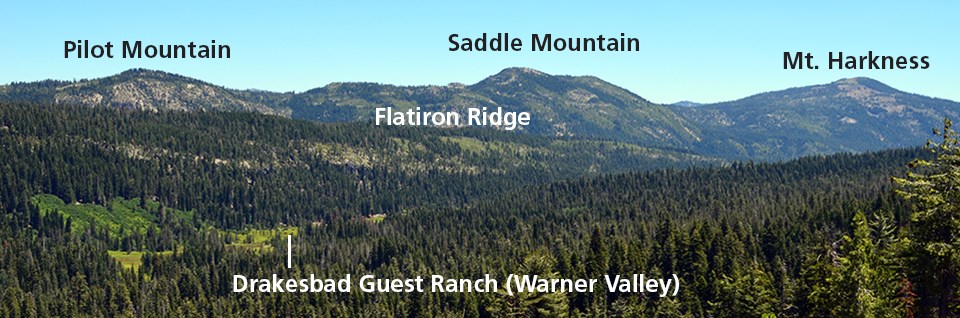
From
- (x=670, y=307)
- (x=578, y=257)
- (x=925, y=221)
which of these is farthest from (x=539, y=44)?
(x=578, y=257)

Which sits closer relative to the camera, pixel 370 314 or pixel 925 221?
pixel 925 221

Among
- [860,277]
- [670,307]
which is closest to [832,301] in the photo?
[860,277]

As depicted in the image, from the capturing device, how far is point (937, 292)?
2224 inches

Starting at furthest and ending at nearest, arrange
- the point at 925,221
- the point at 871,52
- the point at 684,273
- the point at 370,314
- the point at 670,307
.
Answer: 1. the point at 370,314
2. the point at 684,273
3. the point at 670,307
4. the point at 871,52
5. the point at 925,221

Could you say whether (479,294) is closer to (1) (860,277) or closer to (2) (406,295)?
(2) (406,295)

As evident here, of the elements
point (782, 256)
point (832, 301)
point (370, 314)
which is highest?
point (832, 301)

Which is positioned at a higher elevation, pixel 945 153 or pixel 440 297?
pixel 945 153

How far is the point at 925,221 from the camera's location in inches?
2093

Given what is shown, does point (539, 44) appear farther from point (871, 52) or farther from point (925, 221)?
point (925, 221)

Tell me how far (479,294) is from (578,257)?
1046 inches

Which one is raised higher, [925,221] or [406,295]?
[925,221]

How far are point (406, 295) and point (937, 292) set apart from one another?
152 m

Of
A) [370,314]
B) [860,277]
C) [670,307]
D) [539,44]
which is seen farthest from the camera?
[370,314]

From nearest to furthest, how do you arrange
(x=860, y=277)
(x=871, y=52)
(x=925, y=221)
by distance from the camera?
1. (x=925, y=221)
2. (x=860, y=277)
3. (x=871, y=52)
